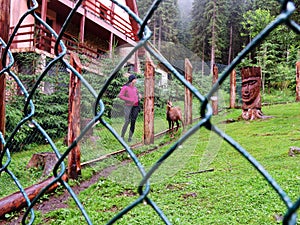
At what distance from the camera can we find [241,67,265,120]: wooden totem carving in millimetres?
6664

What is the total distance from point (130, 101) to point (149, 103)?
0.97 meters

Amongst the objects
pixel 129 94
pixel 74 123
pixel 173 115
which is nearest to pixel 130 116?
pixel 129 94

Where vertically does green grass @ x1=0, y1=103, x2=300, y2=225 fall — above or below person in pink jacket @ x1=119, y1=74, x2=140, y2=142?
below

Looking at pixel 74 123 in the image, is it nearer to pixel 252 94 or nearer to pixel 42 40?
pixel 42 40

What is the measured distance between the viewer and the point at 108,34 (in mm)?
9477

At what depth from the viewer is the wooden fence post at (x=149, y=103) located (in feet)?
16.2

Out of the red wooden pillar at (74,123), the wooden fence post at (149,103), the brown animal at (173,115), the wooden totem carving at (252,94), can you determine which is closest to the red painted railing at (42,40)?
the wooden fence post at (149,103)

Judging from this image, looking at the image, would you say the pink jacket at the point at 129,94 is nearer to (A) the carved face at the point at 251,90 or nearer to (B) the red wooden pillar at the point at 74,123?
(B) the red wooden pillar at the point at 74,123

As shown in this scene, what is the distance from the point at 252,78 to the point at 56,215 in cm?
566

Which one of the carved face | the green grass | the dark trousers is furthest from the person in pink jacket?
the carved face

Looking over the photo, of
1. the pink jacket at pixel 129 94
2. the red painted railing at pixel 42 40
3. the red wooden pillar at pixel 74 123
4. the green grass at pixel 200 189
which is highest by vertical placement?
the red painted railing at pixel 42 40

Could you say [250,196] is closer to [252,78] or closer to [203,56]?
[252,78]

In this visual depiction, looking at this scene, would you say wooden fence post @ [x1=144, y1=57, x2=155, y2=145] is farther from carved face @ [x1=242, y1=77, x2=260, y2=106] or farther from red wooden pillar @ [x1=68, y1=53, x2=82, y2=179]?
carved face @ [x1=242, y1=77, x2=260, y2=106]

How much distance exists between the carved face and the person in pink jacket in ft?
11.0
